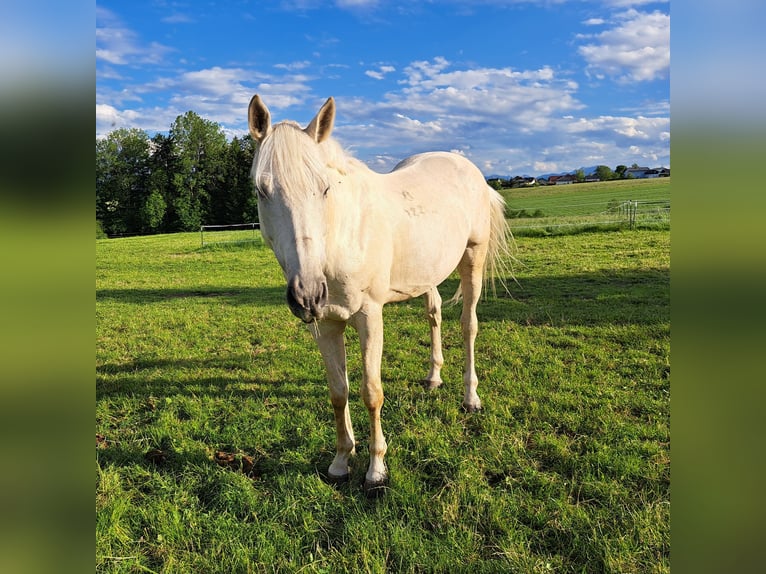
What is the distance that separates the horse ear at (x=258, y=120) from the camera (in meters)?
2.37

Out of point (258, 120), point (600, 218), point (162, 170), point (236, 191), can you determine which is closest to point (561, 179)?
point (600, 218)

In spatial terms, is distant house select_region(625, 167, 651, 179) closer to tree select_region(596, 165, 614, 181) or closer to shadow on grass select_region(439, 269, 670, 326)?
tree select_region(596, 165, 614, 181)

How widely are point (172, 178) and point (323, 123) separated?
40.7 metres

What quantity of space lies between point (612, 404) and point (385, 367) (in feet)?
7.96

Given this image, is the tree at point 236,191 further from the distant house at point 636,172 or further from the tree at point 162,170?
the distant house at point 636,172

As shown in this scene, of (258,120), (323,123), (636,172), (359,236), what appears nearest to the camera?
(258,120)

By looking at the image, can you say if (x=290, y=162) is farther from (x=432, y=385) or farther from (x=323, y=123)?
(x=432, y=385)

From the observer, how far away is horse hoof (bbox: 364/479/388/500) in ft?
9.66

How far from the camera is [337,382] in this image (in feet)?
10.5
